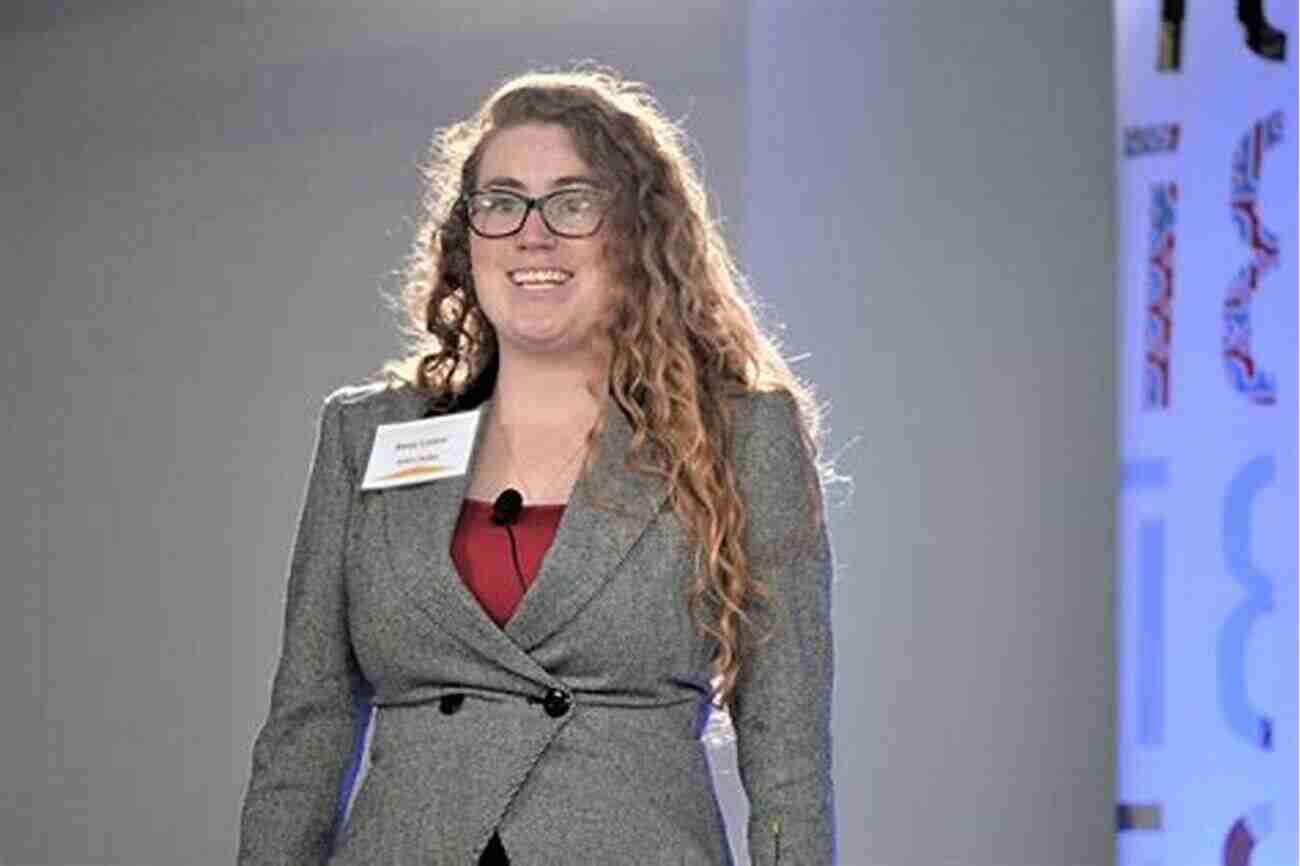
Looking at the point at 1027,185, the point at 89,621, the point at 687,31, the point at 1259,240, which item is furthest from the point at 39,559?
the point at 1259,240

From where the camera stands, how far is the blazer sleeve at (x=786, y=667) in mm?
2303

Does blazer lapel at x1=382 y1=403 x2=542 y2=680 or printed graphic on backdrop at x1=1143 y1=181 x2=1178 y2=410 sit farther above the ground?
printed graphic on backdrop at x1=1143 y1=181 x2=1178 y2=410

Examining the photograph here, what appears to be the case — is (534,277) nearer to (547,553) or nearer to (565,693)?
(547,553)

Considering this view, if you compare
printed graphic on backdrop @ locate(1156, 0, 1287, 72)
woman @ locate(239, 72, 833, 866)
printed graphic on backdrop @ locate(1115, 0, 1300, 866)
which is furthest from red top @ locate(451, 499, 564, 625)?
printed graphic on backdrop @ locate(1156, 0, 1287, 72)

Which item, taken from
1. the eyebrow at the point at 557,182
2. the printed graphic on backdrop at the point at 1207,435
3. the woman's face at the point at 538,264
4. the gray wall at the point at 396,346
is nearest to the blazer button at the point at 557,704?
the woman's face at the point at 538,264

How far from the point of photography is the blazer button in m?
2.30

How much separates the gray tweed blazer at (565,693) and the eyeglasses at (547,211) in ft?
0.65

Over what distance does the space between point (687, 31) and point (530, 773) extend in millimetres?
2791

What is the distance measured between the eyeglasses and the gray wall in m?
2.18

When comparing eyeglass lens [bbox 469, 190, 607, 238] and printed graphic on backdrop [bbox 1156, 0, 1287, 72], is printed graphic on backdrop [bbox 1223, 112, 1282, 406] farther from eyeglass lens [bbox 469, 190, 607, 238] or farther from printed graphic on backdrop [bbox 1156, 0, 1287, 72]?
eyeglass lens [bbox 469, 190, 607, 238]

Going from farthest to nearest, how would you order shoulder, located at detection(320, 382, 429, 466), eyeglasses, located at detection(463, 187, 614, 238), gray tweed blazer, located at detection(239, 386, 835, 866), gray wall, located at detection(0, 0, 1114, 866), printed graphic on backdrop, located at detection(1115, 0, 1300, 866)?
gray wall, located at detection(0, 0, 1114, 866), printed graphic on backdrop, located at detection(1115, 0, 1300, 866), shoulder, located at detection(320, 382, 429, 466), eyeglasses, located at detection(463, 187, 614, 238), gray tweed blazer, located at detection(239, 386, 835, 866)

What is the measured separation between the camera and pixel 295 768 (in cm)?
241

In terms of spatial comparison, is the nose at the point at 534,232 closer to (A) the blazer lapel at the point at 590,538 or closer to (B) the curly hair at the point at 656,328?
(B) the curly hair at the point at 656,328

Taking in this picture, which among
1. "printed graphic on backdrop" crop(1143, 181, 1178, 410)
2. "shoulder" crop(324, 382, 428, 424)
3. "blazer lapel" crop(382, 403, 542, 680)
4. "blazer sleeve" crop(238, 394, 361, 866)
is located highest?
"printed graphic on backdrop" crop(1143, 181, 1178, 410)
